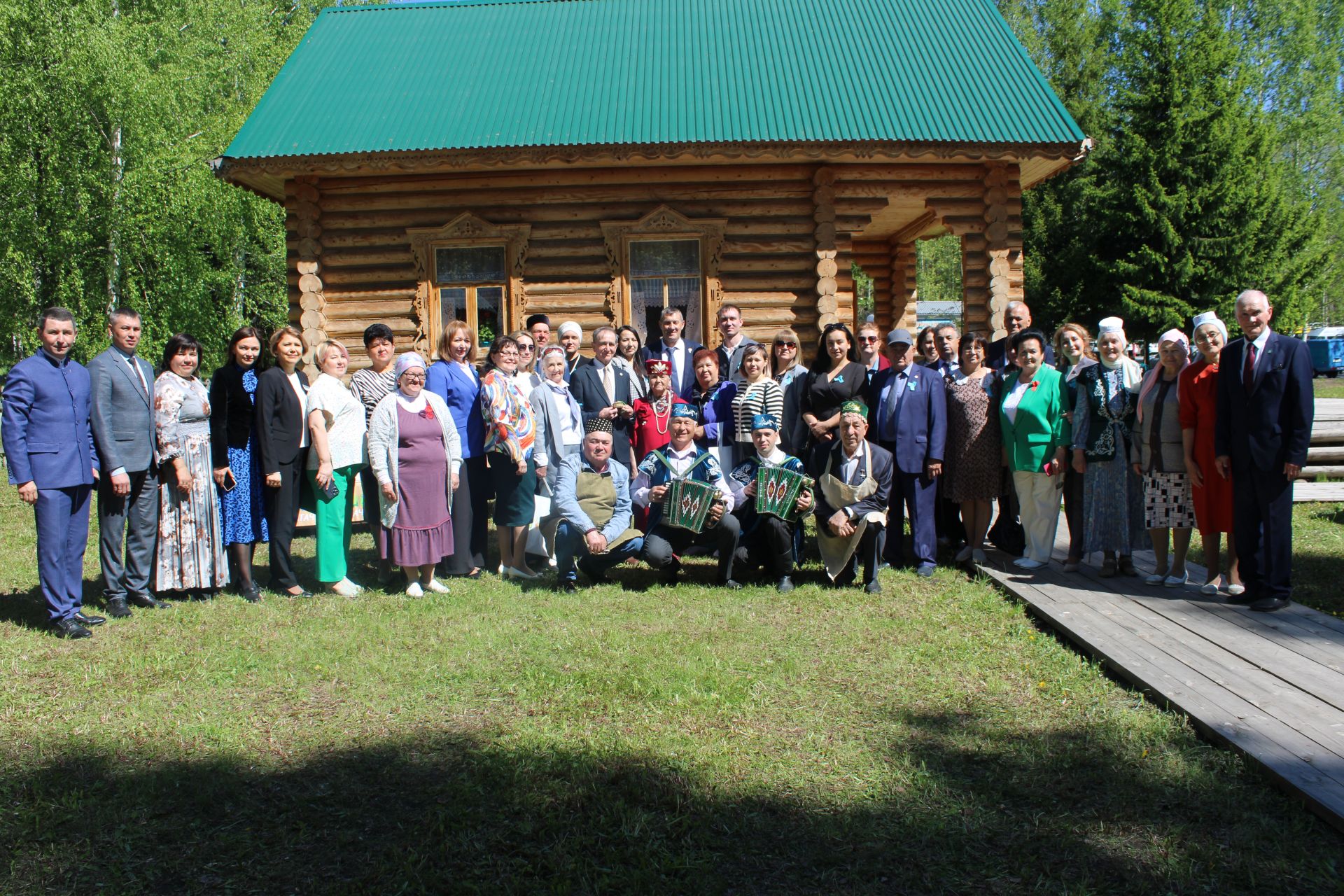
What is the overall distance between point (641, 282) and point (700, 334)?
0.94m

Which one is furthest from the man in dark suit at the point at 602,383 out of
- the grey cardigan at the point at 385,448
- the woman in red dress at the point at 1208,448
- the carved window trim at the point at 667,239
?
the woman in red dress at the point at 1208,448

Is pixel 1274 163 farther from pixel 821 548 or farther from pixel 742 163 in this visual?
pixel 821 548

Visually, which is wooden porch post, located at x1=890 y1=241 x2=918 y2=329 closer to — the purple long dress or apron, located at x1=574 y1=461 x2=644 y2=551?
apron, located at x1=574 y1=461 x2=644 y2=551

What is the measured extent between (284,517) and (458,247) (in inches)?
218

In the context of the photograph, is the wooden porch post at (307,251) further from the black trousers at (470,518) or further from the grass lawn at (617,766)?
the grass lawn at (617,766)

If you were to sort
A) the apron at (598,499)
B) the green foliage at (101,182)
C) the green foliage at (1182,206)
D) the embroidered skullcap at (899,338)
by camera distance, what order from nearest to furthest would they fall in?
the apron at (598,499) < the embroidered skullcap at (899,338) < the green foliage at (101,182) < the green foliage at (1182,206)

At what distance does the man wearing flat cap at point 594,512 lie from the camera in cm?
666

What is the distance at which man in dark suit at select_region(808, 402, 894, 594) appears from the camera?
254 inches

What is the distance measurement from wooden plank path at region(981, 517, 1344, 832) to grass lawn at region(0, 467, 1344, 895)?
130mm

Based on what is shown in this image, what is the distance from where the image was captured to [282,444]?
21.2 feet

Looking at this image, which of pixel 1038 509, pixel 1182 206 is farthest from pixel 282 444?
pixel 1182 206

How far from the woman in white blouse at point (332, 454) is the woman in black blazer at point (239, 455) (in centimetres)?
39

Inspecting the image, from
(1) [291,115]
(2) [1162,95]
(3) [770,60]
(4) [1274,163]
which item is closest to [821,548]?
(3) [770,60]

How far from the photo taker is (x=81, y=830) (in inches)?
133
